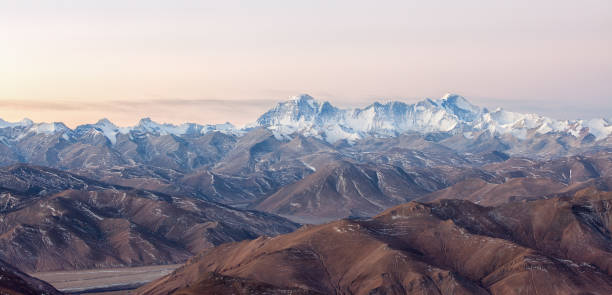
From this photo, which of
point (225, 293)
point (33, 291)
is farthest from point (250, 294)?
point (33, 291)

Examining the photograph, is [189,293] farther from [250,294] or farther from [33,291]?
[33,291]

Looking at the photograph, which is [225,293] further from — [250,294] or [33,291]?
[33,291]

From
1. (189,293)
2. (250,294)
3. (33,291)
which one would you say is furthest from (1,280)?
(250,294)

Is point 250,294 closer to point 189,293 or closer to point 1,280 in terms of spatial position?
point 189,293

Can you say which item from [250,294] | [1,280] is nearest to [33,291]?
[1,280]

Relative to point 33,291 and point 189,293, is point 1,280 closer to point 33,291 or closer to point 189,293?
point 33,291
